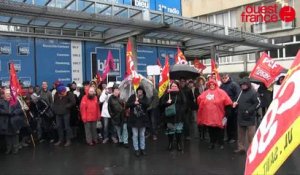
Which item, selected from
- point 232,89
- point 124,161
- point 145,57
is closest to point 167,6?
point 145,57

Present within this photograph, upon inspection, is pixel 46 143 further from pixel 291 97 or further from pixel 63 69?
pixel 291 97

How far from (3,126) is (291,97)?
9.54 metres

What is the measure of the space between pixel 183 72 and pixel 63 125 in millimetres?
3934

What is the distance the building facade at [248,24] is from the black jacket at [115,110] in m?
25.4

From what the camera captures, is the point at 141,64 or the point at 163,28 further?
the point at 141,64

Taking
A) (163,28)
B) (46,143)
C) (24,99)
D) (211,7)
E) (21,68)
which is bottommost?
(46,143)

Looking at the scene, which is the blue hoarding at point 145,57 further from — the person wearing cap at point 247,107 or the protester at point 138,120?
the person wearing cap at point 247,107

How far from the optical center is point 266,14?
37.3 m

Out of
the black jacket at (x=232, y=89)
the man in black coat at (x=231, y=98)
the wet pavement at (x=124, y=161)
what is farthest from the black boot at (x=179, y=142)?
the black jacket at (x=232, y=89)

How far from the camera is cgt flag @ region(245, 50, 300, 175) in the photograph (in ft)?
6.07

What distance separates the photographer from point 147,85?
11.0 meters

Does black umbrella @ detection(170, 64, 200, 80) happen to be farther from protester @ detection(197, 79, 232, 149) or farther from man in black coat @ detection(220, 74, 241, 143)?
protester @ detection(197, 79, 232, 149)

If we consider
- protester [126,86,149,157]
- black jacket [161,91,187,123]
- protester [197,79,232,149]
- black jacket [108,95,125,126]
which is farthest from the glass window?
protester [126,86,149,157]

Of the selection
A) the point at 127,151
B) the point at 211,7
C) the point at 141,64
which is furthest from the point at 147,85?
the point at 211,7
